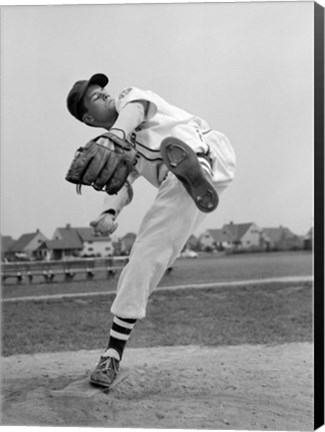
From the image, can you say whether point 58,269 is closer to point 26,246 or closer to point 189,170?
point 26,246

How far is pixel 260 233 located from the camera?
13.0 ft

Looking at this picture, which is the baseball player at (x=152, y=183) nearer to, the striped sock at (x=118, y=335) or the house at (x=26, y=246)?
the striped sock at (x=118, y=335)

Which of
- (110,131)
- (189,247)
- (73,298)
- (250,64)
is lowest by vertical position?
(73,298)

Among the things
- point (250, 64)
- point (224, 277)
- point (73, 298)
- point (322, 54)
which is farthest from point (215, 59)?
point (73, 298)

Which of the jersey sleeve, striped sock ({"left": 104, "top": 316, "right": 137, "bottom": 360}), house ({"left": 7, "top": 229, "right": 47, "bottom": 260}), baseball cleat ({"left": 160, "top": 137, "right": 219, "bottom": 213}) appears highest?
the jersey sleeve

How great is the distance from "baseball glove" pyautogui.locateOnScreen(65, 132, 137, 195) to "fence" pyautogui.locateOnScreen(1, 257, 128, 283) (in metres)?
0.61

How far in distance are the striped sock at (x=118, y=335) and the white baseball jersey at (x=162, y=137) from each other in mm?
520

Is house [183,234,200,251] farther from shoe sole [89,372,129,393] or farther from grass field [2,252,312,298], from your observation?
shoe sole [89,372,129,393]

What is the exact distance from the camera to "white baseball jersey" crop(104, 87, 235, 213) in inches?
144

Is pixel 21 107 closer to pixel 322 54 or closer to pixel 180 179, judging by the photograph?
pixel 180 179

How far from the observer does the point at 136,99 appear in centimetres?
363

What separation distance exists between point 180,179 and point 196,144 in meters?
0.17

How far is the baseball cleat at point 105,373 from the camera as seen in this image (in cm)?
376

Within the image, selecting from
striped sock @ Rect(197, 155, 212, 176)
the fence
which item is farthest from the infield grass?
striped sock @ Rect(197, 155, 212, 176)
